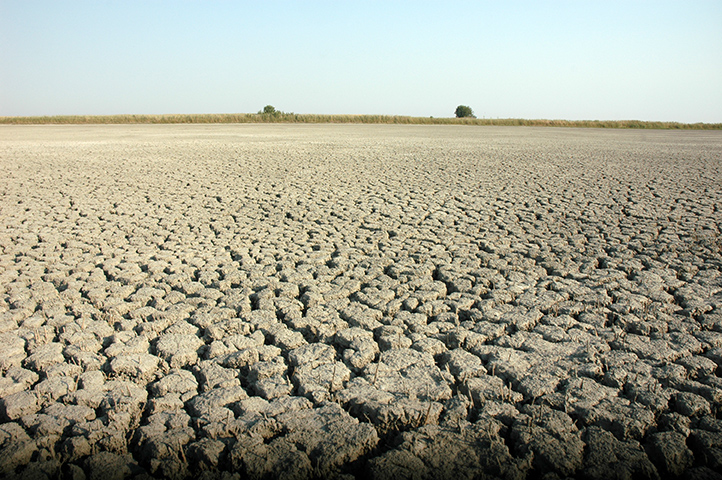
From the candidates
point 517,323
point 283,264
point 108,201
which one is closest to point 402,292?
point 517,323

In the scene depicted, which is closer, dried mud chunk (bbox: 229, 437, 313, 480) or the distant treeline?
dried mud chunk (bbox: 229, 437, 313, 480)

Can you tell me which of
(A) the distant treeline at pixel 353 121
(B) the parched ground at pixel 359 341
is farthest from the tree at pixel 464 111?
(B) the parched ground at pixel 359 341

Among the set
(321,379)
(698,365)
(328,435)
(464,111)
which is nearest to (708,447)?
(698,365)

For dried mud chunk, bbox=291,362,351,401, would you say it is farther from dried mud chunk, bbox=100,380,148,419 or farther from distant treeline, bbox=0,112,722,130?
distant treeline, bbox=0,112,722,130

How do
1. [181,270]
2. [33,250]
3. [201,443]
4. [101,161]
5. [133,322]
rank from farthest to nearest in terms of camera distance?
[101,161] → [33,250] → [181,270] → [133,322] → [201,443]

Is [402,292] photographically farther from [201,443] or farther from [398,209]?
[398,209]

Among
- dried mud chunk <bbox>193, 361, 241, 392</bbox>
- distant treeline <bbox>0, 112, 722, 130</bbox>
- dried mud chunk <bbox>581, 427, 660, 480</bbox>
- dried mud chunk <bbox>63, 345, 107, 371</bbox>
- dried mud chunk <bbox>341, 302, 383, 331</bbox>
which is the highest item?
distant treeline <bbox>0, 112, 722, 130</bbox>

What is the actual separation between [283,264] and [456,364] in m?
1.71

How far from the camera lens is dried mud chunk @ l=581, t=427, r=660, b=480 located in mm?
1624

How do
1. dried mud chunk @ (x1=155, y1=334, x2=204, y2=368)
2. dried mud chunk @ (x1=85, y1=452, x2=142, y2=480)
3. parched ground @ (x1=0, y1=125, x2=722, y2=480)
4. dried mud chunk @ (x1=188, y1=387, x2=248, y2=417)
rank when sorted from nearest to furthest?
dried mud chunk @ (x1=85, y1=452, x2=142, y2=480)
parched ground @ (x1=0, y1=125, x2=722, y2=480)
dried mud chunk @ (x1=188, y1=387, x2=248, y2=417)
dried mud chunk @ (x1=155, y1=334, x2=204, y2=368)

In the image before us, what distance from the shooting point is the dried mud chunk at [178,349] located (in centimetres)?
232

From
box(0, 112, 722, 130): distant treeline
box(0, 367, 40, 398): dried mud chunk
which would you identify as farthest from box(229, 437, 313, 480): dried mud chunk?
box(0, 112, 722, 130): distant treeline

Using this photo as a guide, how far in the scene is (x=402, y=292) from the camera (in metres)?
3.14

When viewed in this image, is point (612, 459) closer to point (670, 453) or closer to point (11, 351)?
point (670, 453)
